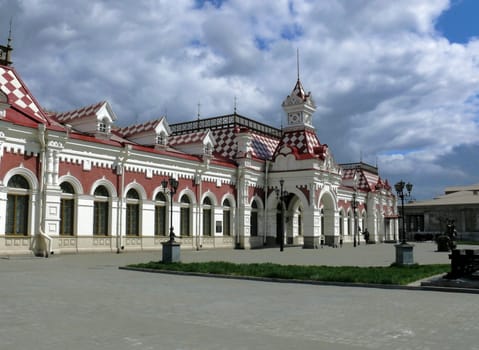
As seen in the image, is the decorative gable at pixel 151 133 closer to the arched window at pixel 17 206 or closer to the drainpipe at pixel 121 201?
the drainpipe at pixel 121 201

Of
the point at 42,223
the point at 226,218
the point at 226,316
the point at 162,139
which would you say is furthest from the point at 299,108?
the point at 226,316

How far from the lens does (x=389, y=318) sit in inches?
292

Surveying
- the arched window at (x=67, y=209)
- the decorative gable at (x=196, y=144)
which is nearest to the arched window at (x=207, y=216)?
the decorative gable at (x=196, y=144)

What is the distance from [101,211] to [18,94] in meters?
6.80

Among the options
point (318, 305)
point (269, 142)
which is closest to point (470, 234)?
point (269, 142)

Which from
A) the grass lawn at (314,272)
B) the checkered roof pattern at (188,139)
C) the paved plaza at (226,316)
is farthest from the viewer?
the checkered roof pattern at (188,139)

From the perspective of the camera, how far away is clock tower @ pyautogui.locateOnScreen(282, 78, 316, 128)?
3697cm

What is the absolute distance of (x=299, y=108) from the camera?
37.0 meters

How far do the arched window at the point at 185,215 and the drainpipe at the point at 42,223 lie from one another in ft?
31.5

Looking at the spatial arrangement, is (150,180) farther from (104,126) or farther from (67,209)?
(67,209)

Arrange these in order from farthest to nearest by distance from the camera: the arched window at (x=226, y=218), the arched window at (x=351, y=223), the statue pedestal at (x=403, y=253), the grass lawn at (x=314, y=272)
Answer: the arched window at (x=351, y=223) → the arched window at (x=226, y=218) → the statue pedestal at (x=403, y=253) → the grass lawn at (x=314, y=272)

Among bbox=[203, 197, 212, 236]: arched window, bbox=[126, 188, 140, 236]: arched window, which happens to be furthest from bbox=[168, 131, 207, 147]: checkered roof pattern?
bbox=[126, 188, 140, 236]: arched window

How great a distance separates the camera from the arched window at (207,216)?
104 feet

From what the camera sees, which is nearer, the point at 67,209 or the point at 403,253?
the point at 403,253
